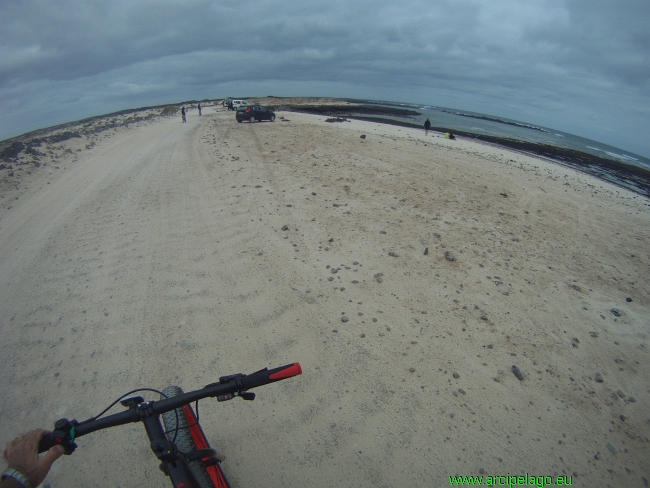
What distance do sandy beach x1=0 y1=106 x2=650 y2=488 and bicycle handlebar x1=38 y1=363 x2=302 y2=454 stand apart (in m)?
1.69

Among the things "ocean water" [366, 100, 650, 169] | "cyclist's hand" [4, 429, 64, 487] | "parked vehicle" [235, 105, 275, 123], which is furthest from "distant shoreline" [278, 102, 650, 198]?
"cyclist's hand" [4, 429, 64, 487]

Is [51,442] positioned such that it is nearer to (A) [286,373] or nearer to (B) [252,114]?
(A) [286,373]

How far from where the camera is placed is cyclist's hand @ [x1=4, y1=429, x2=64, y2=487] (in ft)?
6.10

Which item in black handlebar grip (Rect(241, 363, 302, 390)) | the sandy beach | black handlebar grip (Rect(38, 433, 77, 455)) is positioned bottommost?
the sandy beach

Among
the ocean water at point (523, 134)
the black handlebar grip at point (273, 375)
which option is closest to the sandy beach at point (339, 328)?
the black handlebar grip at point (273, 375)

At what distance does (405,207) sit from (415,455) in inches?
275

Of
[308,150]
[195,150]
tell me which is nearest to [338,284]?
[308,150]

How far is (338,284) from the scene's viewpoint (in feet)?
20.4

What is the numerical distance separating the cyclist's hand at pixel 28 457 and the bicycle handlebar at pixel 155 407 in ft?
0.17

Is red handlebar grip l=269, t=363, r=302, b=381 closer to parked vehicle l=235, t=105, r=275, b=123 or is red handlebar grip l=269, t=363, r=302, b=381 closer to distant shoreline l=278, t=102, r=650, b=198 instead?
distant shoreline l=278, t=102, r=650, b=198

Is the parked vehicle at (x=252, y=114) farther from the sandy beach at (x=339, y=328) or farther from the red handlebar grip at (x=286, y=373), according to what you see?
the red handlebar grip at (x=286, y=373)

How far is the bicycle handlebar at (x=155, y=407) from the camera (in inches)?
78.3

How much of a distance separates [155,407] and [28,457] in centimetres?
65

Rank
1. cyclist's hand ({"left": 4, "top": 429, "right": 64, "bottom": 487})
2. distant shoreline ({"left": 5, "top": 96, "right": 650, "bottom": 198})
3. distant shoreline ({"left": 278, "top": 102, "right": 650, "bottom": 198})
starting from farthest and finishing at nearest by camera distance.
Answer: distant shoreline ({"left": 278, "top": 102, "right": 650, "bottom": 198})
distant shoreline ({"left": 5, "top": 96, "right": 650, "bottom": 198})
cyclist's hand ({"left": 4, "top": 429, "right": 64, "bottom": 487})
